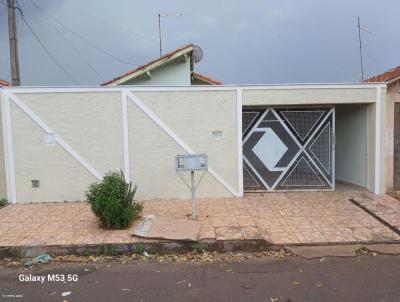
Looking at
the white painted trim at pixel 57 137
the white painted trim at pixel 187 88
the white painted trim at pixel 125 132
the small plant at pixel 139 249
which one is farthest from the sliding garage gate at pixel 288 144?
the small plant at pixel 139 249

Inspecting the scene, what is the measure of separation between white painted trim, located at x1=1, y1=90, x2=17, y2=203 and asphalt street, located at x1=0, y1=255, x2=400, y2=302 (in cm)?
382

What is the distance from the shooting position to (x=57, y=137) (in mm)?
7730

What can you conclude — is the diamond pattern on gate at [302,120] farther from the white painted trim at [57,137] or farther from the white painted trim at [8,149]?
the white painted trim at [8,149]

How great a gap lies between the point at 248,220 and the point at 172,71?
327 inches

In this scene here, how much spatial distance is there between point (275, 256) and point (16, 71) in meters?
10.8

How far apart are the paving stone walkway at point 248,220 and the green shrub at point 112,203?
0.21 m

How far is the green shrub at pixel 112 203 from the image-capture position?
5.62m

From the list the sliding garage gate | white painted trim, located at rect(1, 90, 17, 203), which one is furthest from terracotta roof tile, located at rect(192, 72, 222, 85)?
white painted trim, located at rect(1, 90, 17, 203)

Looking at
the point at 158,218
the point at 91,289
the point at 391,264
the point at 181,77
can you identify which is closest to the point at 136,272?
the point at 91,289

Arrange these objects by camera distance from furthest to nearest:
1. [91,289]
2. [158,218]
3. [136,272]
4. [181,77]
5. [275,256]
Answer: [181,77]
[158,218]
[275,256]
[136,272]
[91,289]

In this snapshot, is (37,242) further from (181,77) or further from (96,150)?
(181,77)

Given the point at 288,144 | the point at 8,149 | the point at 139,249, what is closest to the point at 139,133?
the point at 8,149

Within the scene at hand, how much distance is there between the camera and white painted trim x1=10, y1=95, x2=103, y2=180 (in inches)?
301

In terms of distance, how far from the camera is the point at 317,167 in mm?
8516
